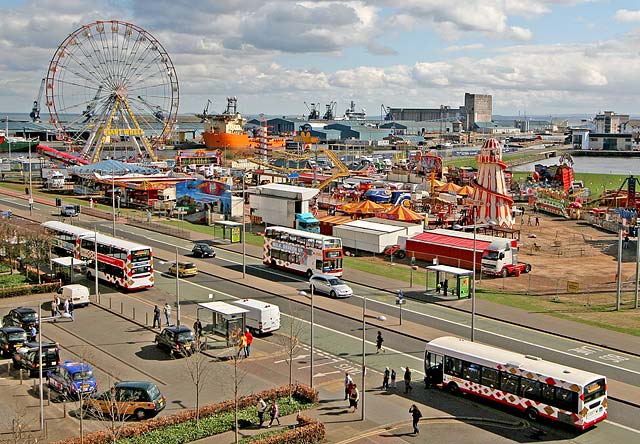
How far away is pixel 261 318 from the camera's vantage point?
129 feet

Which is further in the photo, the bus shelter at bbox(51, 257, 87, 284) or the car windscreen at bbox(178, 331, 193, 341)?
the bus shelter at bbox(51, 257, 87, 284)

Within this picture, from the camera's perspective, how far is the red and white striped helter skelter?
7569 cm

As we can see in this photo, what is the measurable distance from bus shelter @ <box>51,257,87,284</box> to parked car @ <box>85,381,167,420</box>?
2633cm

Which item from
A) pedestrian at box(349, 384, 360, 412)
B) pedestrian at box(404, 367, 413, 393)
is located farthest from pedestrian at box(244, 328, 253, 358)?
pedestrian at box(404, 367, 413, 393)

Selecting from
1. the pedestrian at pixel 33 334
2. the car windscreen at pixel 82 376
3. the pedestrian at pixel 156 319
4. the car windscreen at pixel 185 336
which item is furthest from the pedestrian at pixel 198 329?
the car windscreen at pixel 82 376

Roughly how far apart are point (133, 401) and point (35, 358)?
309 inches

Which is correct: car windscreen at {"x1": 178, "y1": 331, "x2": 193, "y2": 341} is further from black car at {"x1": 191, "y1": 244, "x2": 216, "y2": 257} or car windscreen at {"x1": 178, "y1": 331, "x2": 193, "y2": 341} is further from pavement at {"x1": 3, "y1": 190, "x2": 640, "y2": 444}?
black car at {"x1": 191, "y1": 244, "x2": 216, "y2": 257}

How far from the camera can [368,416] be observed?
2827 cm

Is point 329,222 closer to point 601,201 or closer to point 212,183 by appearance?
point 212,183

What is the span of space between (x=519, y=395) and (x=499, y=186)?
50.2 meters

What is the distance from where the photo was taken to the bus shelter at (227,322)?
37.8 meters

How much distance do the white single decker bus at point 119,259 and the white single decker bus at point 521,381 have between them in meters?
25.1

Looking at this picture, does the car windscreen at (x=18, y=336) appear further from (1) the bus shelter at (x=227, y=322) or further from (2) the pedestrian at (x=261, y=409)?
(2) the pedestrian at (x=261, y=409)

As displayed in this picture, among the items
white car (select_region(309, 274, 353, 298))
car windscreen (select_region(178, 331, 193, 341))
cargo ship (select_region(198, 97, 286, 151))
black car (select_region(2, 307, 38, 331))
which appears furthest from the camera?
cargo ship (select_region(198, 97, 286, 151))
